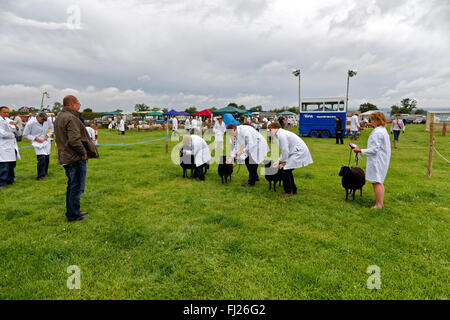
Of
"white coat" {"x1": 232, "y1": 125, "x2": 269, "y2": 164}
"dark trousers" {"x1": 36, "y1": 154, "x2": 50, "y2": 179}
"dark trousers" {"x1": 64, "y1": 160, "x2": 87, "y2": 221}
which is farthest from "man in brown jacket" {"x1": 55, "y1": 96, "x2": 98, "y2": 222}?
"dark trousers" {"x1": 36, "y1": 154, "x2": 50, "y2": 179}

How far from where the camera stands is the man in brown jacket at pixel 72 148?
14.3ft

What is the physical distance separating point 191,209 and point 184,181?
2490 millimetres

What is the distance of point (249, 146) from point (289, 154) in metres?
1.20

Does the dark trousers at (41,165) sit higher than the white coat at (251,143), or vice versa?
the white coat at (251,143)

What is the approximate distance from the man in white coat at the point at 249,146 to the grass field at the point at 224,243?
27.4 inches

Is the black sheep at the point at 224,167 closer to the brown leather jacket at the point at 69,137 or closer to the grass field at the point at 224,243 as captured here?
the grass field at the point at 224,243

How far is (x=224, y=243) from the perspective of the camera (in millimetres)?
3936

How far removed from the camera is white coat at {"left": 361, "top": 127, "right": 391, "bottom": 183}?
5.05 metres

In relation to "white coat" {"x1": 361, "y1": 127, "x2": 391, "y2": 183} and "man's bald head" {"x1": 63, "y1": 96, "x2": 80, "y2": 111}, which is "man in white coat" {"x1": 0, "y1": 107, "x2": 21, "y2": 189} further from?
"white coat" {"x1": 361, "y1": 127, "x2": 391, "y2": 183}

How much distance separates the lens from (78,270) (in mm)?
3227

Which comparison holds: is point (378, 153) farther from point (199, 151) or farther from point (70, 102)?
point (70, 102)

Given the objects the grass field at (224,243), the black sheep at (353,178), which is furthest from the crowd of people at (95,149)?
the grass field at (224,243)

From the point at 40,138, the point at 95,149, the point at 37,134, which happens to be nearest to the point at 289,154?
the point at 95,149

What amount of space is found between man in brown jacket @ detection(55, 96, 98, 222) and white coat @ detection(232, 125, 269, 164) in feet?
12.1
